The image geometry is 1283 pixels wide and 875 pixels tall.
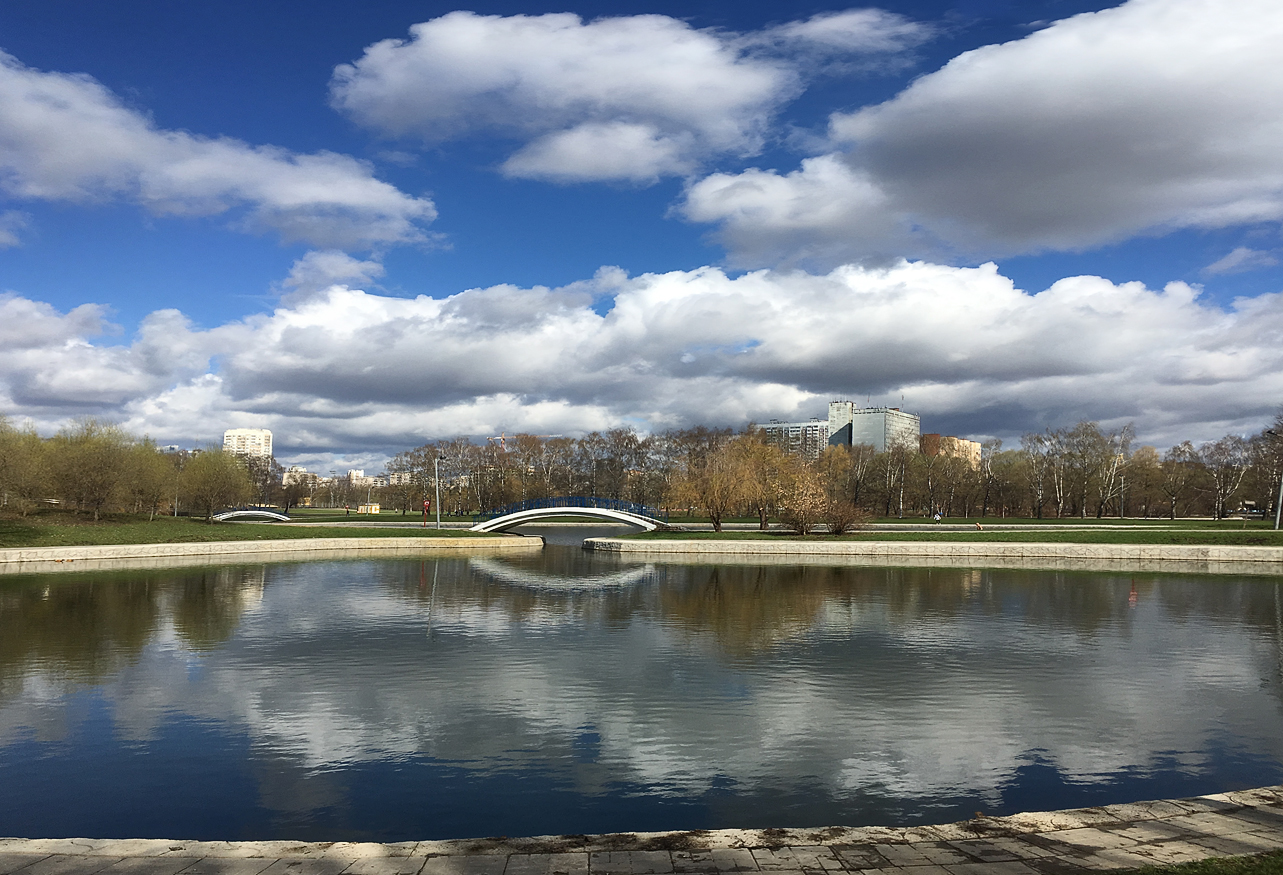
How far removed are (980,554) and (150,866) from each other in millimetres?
47124

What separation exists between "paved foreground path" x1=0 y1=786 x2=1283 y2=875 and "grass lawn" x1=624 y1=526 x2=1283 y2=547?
143 feet

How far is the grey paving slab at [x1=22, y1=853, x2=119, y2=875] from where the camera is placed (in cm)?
645

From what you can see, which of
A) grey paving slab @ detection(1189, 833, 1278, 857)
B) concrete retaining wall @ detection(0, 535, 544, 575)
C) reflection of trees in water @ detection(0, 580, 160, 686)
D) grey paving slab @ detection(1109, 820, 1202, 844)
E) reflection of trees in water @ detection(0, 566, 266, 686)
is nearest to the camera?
grey paving slab @ detection(1189, 833, 1278, 857)

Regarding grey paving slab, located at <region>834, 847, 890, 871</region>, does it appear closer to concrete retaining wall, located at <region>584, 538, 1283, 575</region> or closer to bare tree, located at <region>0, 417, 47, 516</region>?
concrete retaining wall, located at <region>584, 538, 1283, 575</region>

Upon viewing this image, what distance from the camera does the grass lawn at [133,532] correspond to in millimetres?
43875

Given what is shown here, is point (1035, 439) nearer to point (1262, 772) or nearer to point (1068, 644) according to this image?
point (1068, 644)

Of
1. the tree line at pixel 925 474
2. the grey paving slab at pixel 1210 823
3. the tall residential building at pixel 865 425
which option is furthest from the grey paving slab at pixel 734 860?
the tall residential building at pixel 865 425

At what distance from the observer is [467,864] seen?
6695mm

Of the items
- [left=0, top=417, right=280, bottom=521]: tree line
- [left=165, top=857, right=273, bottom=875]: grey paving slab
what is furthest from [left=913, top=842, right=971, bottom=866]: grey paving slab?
[left=0, top=417, right=280, bottom=521]: tree line

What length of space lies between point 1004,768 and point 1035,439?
84.6 m

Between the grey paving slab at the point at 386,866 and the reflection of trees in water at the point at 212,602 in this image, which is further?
the reflection of trees in water at the point at 212,602

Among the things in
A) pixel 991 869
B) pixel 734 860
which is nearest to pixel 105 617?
pixel 734 860

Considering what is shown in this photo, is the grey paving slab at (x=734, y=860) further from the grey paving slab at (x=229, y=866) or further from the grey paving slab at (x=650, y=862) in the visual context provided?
the grey paving slab at (x=229, y=866)

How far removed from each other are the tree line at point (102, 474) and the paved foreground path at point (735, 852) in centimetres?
5251
